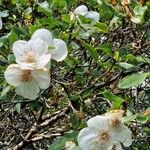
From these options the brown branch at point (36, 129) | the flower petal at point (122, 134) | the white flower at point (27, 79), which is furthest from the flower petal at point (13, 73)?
the brown branch at point (36, 129)

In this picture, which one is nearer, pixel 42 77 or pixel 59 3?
pixel 42 77

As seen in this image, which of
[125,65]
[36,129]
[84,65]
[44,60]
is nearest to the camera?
[44,60]

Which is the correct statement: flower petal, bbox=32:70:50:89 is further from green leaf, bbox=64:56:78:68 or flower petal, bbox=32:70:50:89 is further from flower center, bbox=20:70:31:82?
green leaf, bbox=64:56:78:68

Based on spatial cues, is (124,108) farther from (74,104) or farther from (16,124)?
(16,124)

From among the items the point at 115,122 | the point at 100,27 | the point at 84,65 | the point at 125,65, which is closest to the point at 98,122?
the point at 115,122

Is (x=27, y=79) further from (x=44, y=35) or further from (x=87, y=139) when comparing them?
(x=87, y=139)

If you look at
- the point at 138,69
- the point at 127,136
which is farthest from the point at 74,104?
the point at 127,136
